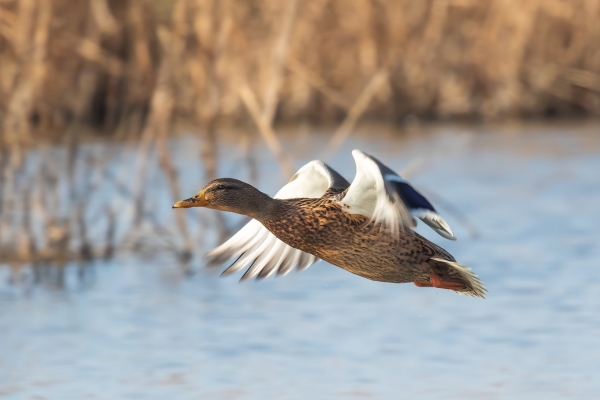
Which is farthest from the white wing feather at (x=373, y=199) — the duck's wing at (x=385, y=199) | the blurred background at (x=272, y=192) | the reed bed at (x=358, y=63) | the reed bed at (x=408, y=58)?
the reed bed at (x=408, y=58)

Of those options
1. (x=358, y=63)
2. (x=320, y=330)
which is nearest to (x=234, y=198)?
(x=320, y=330)

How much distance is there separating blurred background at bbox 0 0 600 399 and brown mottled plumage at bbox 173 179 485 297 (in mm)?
1076

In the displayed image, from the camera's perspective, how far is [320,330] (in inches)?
272

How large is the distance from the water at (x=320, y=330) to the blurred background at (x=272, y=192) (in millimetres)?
20

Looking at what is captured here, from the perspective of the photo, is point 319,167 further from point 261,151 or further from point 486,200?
point 261,151

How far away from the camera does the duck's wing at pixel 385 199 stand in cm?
429

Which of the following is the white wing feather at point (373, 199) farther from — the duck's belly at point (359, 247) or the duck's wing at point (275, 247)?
the duck's wing at point (275, 247)

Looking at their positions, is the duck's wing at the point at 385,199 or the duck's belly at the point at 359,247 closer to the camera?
the duck's wing at the point at 385,199

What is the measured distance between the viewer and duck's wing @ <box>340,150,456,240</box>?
429 centimetres

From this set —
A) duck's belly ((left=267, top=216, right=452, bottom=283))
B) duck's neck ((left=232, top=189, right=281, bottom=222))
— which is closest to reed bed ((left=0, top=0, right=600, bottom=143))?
duck's neck ((left=232, top=189, right=281, bottom=222))

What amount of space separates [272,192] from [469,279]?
5999 millimetres

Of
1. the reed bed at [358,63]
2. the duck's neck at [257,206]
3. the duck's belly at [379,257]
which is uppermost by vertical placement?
the reed bed at [358,63]

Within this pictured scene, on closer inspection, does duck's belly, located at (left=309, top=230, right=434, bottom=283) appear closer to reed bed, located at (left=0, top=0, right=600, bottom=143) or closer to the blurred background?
the blurred background

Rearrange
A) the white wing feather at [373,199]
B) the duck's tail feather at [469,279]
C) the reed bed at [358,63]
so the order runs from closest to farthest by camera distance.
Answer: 1. the white wing feather at [373,199]
2. the duck's tail feather at [469,279]
3. the reed bed at [358,63]
